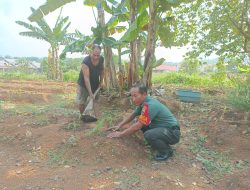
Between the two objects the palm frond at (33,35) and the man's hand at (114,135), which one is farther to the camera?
the palm frond at (33,35)

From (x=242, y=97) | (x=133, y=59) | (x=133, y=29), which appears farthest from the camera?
(x=133, y=59)

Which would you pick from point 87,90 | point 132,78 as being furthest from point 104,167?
point 132,78

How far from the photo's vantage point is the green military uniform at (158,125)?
4051 mm

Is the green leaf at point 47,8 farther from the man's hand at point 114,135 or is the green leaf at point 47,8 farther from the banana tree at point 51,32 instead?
the banana tree at point 51,32

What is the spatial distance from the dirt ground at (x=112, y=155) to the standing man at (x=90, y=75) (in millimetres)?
483

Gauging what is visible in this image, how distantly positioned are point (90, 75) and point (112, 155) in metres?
1.53

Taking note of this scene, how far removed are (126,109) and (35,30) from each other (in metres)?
12.5

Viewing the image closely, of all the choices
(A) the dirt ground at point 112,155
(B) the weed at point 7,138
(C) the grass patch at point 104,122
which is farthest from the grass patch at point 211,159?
(B) the weed at point 7,138

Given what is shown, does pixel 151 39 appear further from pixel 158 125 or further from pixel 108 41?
pixel 158 125

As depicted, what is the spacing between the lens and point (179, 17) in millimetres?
7895

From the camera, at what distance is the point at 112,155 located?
13.8 feet

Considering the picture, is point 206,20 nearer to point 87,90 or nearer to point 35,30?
point 87,90

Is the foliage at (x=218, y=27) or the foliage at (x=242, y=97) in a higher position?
the foliage at (x=218, y=27)

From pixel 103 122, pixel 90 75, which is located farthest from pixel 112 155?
pixel 90 75
